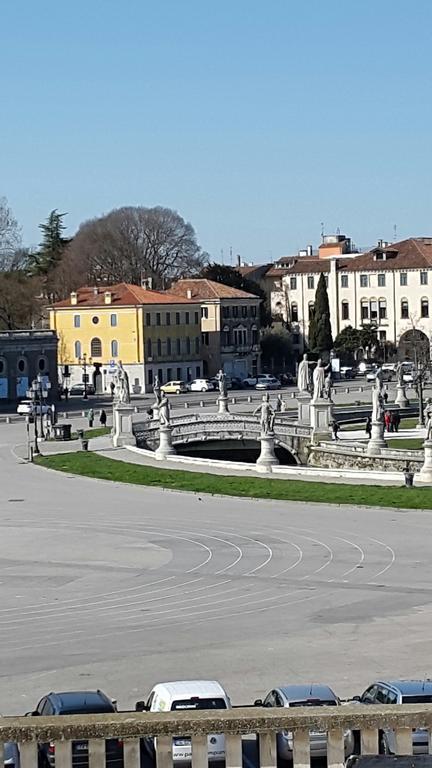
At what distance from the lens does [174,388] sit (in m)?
108

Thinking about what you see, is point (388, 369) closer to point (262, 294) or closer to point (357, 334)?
point (357, 334)

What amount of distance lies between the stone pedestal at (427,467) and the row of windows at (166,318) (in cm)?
6394

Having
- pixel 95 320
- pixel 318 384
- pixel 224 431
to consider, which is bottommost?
pixel 224 431

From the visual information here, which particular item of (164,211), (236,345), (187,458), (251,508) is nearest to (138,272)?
(164,211)

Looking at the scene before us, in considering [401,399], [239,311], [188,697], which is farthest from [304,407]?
[188,697]

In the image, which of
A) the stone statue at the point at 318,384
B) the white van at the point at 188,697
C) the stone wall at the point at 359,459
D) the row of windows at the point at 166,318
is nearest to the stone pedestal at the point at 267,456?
the stone wall at the point at 359,459

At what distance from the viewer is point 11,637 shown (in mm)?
26219

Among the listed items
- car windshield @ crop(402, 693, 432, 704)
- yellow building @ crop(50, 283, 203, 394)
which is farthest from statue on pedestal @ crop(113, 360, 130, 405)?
car windshield @ crop(402, 693, 432, 704)

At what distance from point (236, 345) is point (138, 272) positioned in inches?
726

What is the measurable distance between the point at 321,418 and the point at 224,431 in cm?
507

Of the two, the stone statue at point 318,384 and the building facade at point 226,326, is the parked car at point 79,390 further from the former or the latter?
the stone statue at point 318,384

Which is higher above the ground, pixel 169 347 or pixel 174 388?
pixel 169 347

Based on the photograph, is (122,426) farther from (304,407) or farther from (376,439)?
(376,439)

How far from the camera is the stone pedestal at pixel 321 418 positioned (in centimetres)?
6894
